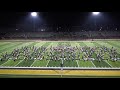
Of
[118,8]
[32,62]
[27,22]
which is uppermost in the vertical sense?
[27,22]

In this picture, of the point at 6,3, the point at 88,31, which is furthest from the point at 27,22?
the point at 6,3

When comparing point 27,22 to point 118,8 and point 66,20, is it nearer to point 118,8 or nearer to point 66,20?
point 66,20

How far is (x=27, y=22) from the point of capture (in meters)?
25.0

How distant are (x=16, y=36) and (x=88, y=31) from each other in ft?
35.9
